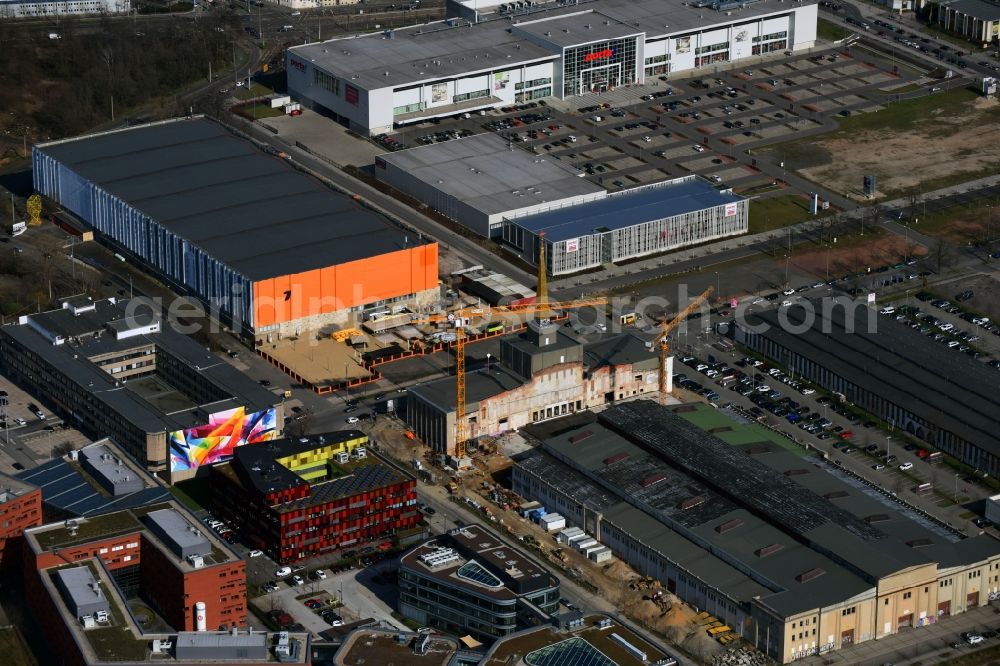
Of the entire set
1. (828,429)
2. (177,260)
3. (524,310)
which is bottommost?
(828,429)

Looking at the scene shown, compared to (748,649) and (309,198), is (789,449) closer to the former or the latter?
(748,649)

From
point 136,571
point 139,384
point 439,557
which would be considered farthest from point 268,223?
point 439,557

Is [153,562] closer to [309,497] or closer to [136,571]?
[136,571]

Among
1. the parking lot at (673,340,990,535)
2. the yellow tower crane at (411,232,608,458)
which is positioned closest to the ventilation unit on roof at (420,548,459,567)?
the parking lot at (673,340,990,535)

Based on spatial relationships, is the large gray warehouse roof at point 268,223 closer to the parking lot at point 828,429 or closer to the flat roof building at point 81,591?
the parking lot at point 828,429

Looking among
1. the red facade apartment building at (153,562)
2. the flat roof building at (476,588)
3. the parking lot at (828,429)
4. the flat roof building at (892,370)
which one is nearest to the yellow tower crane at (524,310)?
the parking lot at (828,429)

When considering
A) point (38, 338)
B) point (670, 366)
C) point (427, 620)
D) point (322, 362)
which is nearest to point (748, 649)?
point (427, 620)
